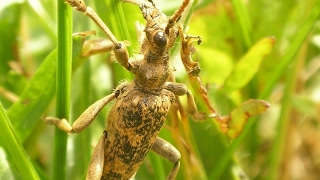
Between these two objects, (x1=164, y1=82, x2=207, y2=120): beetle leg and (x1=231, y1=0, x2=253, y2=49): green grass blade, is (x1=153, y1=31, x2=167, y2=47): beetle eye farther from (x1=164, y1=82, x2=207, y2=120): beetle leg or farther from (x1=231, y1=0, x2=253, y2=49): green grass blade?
(x1=231, y1=0, x2=253, y2=49): green grass blade

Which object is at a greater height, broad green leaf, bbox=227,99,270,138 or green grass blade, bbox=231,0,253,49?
green grass blade, bbox=231,0,253,49

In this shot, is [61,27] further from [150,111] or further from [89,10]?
[150,111]

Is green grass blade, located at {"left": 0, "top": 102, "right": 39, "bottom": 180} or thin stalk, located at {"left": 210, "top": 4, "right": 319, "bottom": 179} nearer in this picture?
green grass blade, located at {"left": 0, "top": 102, "right": 39, "bottom": 180}

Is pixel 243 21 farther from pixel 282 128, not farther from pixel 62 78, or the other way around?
pixel 62 78

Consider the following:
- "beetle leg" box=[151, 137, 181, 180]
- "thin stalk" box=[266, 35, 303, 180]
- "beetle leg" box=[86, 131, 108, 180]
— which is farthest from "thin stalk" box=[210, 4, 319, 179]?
"beetle leg" box=[86, 131, 108, 180]

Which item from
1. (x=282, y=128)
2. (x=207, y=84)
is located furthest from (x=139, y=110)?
(x=282, y=128)

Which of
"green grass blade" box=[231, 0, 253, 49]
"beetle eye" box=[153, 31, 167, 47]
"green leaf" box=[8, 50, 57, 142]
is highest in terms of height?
"green grass blade" box=[231, 0, 253, 49]

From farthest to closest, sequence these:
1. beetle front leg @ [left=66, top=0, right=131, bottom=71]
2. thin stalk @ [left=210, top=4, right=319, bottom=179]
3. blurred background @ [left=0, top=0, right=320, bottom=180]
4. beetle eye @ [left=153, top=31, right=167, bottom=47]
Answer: thin stalk @ [left=210, top=4, right=319, bottom=179]
blurred background @ [left=0, top=0, right=320, bottom=180]
beetle eye @ [left=153, top=31, right=167, bottom=47]
beetle front leg @ [left=66, top=0, right=131, bottom=71]

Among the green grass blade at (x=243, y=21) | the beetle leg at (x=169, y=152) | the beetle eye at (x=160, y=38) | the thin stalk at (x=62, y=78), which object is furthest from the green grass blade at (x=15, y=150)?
the green grass blade at (x=243, y=21)

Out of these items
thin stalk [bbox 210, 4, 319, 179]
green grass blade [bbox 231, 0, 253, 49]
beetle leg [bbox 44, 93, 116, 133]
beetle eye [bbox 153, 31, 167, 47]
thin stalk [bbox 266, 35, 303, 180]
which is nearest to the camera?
beetle leg [bbox 44, 93, 116, 133]
